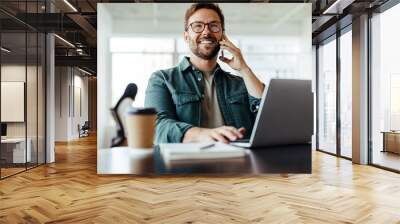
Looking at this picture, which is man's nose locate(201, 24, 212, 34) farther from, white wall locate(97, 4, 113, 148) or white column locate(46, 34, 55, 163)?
white column locate(46, 34, 55, 163)

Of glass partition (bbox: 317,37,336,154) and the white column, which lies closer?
the white column

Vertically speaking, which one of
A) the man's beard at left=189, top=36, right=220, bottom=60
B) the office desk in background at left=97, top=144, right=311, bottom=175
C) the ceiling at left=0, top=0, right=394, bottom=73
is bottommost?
the office desk in background at left=97, top=144, right=311, bottom=175

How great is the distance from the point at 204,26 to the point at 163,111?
3.34ft

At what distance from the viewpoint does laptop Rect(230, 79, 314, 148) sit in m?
4.26

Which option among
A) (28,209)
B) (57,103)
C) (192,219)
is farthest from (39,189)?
(57,103)

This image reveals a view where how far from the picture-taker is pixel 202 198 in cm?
481

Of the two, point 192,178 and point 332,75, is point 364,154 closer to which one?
point 332,75

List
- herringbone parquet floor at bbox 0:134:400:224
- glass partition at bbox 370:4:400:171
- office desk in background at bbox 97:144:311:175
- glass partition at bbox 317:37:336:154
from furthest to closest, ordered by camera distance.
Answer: glass partition at bbox 317:37:336:154
glass partition at bbox 370:4:400:171
office desk in background at bbox 97:144:311:175
herringbone parquet floor at bbox 0:134:400:224

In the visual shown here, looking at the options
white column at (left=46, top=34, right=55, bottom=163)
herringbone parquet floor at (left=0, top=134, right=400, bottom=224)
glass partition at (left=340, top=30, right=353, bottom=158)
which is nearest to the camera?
herringbone parquet floor at (left=0, top=134, right=400, bottom=224)

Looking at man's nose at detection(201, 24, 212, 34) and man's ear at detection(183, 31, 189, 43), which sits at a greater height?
man's nose at detection(201, 24, 212, 34)


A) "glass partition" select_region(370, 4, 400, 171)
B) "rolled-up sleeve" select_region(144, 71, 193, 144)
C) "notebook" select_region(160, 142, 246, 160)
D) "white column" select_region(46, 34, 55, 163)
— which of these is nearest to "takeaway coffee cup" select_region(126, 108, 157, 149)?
"rolled-up sleeve" select_region(144, 71, 193, 144)

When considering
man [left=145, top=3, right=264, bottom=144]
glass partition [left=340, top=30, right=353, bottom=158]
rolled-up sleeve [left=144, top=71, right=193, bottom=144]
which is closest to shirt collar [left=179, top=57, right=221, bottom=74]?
man [left=145, top=3, right=264, bottom=144]

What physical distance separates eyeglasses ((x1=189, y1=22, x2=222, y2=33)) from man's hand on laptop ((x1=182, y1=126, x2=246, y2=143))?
1.06m

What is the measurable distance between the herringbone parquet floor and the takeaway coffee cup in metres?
0.73
